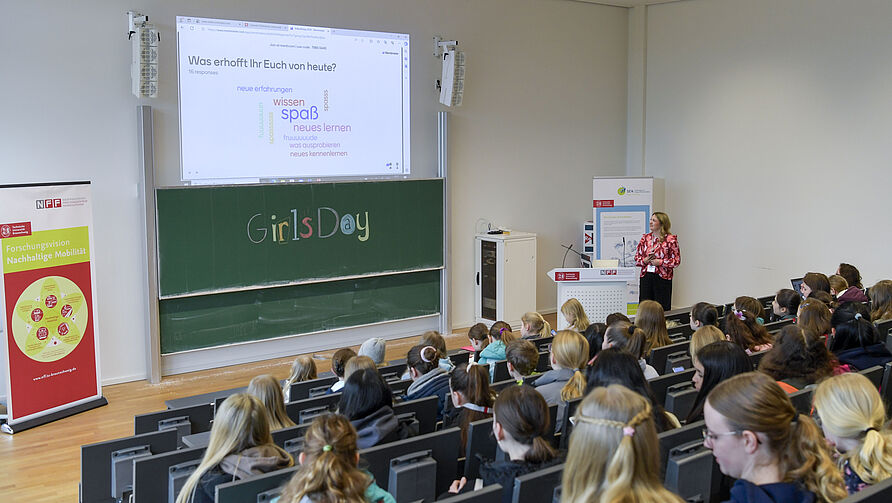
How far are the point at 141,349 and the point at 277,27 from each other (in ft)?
10.5

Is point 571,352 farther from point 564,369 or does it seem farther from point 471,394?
point 471,394

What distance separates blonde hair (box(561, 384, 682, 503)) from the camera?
5.67 ft

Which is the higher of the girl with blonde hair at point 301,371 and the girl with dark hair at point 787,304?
the girl with dark hair at point 787,304

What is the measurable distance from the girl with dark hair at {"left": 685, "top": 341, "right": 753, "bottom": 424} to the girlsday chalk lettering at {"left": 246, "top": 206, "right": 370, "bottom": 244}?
4922 mm

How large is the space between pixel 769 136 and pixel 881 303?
403cm

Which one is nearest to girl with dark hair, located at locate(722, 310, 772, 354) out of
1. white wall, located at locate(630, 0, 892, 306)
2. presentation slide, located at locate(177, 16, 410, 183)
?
white wall, located at locate(630, 0, 892, 306)

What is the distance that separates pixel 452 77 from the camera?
8.23 metres

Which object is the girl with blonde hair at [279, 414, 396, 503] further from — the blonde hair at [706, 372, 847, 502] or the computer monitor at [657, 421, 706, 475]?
the computer monitor at [657, 421, 706, 475]

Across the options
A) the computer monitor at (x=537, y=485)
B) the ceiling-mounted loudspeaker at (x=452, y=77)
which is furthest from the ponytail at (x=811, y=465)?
the ceiling-mounted loudspeaker at (x=452, y=77)

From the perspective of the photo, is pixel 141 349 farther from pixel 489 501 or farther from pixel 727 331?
pixel 489 501

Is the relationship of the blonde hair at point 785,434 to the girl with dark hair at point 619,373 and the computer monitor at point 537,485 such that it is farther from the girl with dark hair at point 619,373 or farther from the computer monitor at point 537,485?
the girl with dark hair at point 619,373

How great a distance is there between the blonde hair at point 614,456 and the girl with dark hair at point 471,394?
1.64 metres

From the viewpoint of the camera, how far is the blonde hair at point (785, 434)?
1.98 meters

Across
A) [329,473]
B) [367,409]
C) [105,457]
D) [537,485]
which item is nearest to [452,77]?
[367,409]
